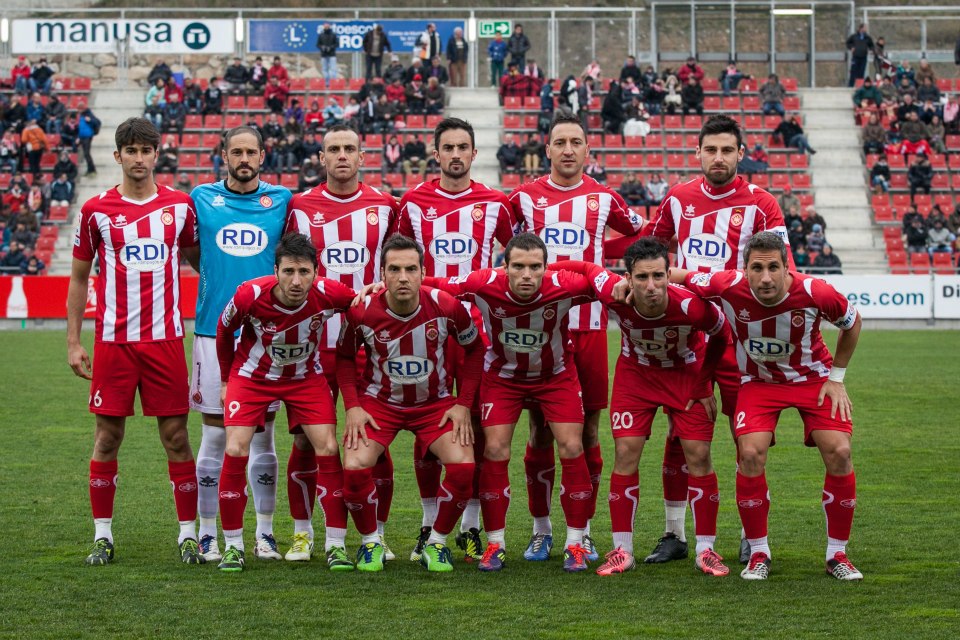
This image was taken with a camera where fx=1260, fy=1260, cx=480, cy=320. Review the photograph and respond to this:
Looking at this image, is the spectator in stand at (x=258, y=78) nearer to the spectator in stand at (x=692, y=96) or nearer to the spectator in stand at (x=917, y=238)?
the spectator in stand at (x=692, y=96)

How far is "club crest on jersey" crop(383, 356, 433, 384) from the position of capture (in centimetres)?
636

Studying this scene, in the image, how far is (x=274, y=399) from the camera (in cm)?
630

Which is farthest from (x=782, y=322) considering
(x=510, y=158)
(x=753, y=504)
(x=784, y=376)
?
(x=510, y=158)

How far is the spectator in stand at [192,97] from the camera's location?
2956 cm

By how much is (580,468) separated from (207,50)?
26.2 metres

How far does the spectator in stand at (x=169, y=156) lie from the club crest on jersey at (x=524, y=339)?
72.6ft

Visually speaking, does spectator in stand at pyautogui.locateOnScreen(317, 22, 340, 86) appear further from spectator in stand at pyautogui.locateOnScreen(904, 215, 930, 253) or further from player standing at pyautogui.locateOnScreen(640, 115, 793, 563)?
player standing at pyautogui.locateOnScreen(640, 115, 793, 563)

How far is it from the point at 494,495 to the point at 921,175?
76.9 ft

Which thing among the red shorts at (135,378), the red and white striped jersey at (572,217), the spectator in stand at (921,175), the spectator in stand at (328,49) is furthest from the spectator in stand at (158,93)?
the red shorts at (135,378)

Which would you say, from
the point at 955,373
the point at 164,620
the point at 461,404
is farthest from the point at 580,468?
the point at 955,373

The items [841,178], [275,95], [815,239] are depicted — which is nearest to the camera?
[815,239]

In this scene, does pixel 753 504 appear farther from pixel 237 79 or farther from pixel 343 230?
pixel 237 79

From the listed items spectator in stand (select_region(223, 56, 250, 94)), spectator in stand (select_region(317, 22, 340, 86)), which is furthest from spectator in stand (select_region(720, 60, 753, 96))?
spectator in stand (select_region(223, 56, 250, 94))

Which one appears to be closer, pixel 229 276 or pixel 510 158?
pixel 229 276
